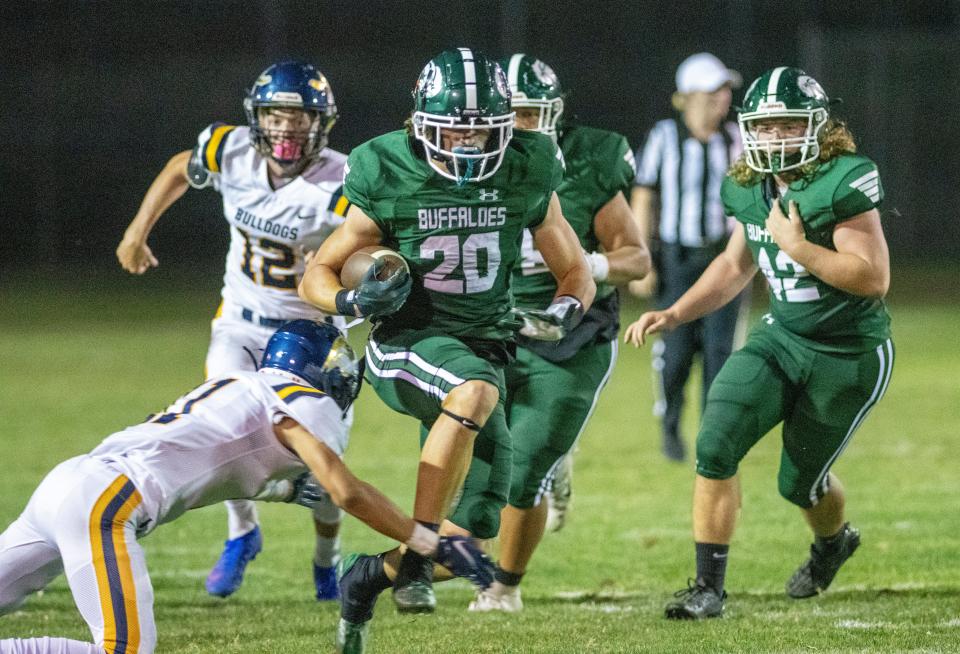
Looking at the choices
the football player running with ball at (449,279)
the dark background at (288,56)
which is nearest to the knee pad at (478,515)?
the football player running with ball at (449,279)

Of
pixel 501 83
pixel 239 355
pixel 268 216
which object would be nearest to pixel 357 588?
pixel 501 83

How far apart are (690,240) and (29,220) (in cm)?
1189

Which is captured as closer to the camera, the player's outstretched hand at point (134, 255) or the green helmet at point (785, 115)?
the green helmet at point (785, 115)

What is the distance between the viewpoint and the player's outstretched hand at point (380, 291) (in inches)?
144

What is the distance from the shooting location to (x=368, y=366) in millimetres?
4016

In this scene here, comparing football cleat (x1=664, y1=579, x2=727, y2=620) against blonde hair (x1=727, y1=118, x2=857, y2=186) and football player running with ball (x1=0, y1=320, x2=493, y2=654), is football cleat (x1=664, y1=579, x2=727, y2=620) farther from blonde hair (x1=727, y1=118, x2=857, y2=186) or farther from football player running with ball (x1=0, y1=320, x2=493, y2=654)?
blonde hair (x1=727, y1=118, x2=857, y2=186)

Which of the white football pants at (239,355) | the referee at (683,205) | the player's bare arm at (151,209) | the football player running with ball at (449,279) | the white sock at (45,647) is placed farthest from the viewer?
the referee at (683,205)

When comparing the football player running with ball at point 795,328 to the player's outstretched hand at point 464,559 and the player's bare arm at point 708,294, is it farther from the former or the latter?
the player's outstretched hand at point 464,559

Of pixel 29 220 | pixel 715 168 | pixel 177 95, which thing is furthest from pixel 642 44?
pixel 715 168

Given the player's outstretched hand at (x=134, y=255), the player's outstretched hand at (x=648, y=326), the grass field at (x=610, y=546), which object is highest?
the player's outstretched hand at (x=134, y=255)

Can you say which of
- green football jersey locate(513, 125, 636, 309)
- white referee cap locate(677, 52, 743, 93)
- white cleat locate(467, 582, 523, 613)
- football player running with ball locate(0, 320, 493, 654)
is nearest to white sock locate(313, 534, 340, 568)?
white cleat locate(467, 582, 523, 613)

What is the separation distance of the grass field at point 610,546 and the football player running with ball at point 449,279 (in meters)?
0.51

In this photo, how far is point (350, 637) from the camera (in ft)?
12.5

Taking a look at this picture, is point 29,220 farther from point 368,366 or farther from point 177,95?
point 368,366
